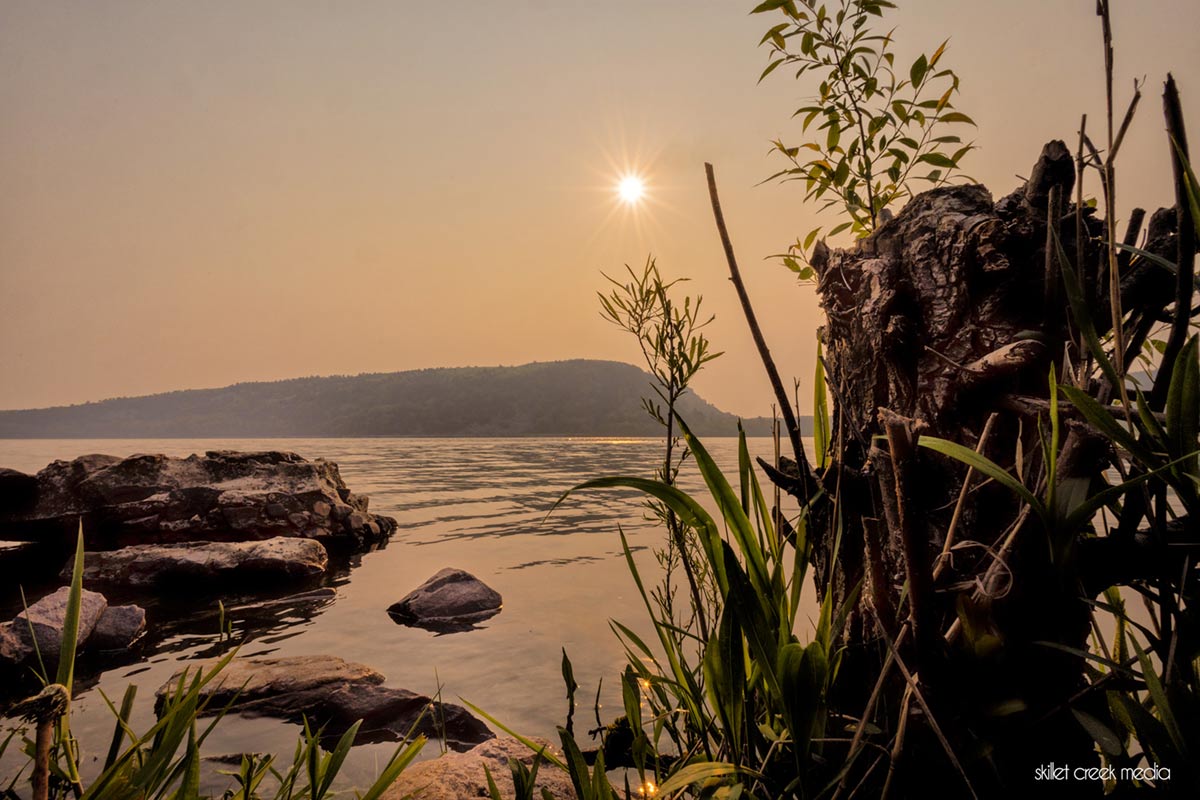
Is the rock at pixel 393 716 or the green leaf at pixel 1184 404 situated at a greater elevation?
the green leaf at pixel 1184 404

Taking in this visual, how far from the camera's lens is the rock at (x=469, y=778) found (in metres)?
2.38

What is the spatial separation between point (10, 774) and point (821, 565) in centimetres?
503

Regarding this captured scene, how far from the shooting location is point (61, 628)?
528 cm

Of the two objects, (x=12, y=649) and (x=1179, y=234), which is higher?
(x=1179, y=234)

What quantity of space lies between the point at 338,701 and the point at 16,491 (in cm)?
1046

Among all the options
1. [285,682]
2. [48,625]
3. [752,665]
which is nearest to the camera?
[752,665]

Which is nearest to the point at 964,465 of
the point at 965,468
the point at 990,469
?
the point at 965,468

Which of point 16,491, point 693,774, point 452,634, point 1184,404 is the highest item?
point 1184,404

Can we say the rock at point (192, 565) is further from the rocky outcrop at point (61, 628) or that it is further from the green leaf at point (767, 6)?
the green leaf at point (767, 6)

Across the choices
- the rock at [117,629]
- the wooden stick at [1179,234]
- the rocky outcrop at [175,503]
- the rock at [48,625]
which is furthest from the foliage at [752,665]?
the rocky outcrop at [175,503]

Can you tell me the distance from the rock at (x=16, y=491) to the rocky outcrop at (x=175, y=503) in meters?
0.01

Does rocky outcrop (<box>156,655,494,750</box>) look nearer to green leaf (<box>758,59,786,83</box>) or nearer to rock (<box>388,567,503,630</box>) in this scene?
rock (<box>388,567,503,630</box>)

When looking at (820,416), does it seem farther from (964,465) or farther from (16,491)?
(16,491)

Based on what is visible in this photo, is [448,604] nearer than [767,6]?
No
